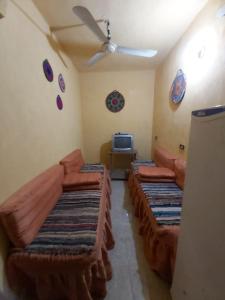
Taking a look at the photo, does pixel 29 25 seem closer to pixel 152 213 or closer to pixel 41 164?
pixel 41 164

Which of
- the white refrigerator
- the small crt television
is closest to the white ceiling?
the white refrigerator

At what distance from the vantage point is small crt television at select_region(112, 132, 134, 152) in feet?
11.3

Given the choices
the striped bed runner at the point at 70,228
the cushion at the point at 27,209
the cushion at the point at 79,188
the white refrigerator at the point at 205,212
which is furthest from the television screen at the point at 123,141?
the white refrigerator at the point at 205,212

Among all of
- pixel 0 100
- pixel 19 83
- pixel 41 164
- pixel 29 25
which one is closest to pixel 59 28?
pixel 29 25

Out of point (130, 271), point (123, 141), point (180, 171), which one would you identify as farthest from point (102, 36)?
point (130, 271)

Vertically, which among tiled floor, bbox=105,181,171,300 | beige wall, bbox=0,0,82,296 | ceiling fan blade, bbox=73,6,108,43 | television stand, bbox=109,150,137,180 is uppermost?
ceiling fan blade, bbox=73,6,108,43

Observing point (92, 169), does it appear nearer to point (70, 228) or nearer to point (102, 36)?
point (70, 228)

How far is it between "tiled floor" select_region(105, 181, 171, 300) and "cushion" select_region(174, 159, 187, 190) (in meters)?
0.78

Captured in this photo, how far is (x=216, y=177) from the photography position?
65cm

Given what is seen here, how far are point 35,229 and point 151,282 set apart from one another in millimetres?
1082

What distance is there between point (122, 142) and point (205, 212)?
2.79 metres

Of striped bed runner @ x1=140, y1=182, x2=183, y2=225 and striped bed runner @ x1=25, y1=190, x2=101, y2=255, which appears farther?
striped bed runner @ x1=140, y1=182, x2=183, y2=225

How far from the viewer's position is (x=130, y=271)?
145cm

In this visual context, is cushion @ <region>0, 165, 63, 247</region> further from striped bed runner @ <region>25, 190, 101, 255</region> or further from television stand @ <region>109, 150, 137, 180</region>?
television stand @ <region>109, 150, 137, 180</region>
